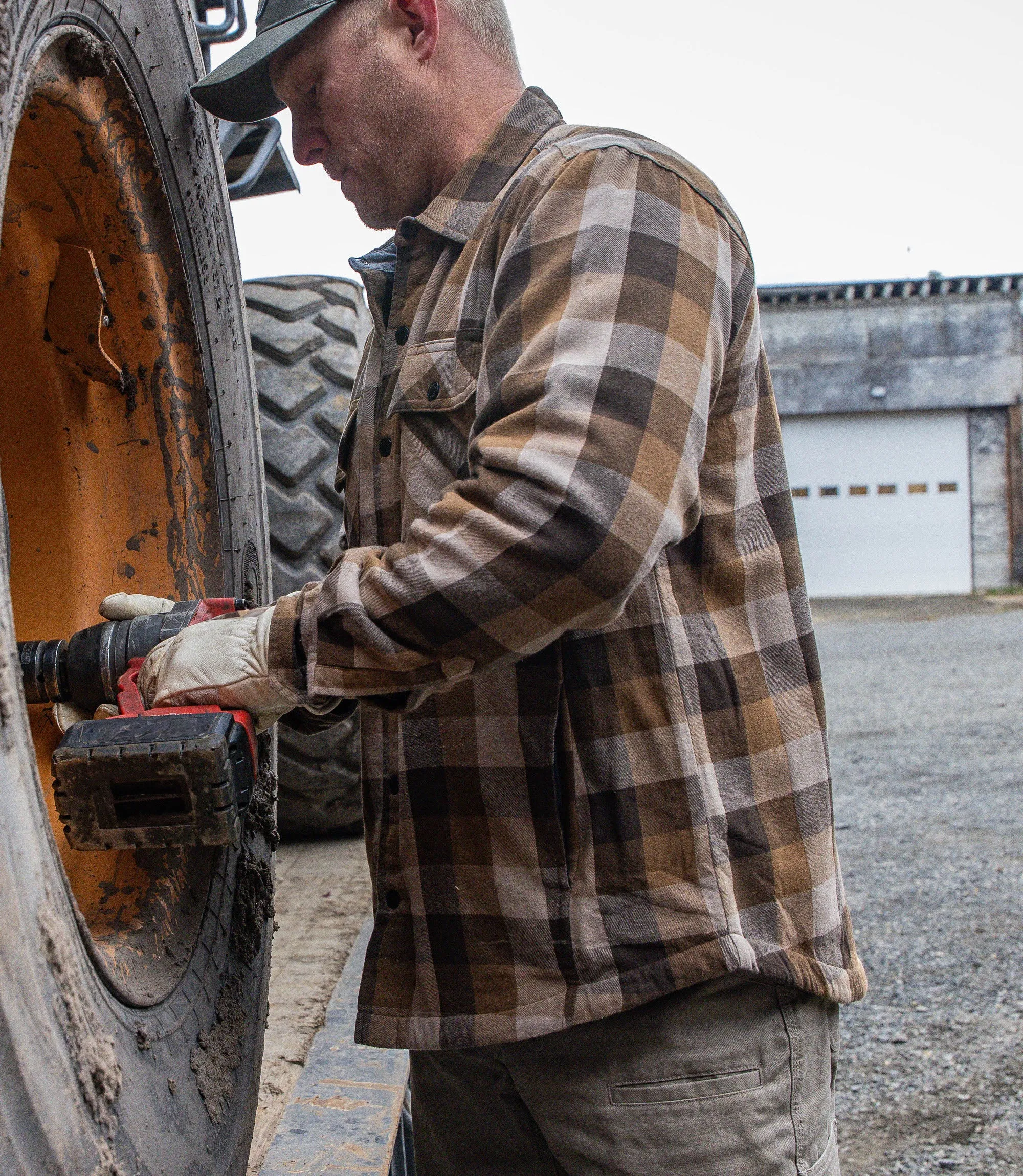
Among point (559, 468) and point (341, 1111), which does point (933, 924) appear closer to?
point (341, 1111)

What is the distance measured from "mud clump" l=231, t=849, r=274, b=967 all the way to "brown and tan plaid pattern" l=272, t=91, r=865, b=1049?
25cm

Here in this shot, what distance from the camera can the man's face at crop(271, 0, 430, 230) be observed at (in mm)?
1347

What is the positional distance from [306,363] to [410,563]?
2123 mm

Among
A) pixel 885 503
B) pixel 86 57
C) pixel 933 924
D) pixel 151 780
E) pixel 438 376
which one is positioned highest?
pixel 86 57

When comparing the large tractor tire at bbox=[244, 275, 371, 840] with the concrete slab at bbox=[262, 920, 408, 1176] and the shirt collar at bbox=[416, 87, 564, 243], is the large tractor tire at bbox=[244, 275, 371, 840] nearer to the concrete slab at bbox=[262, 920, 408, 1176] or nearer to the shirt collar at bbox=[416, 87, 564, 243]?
the concrete slab at bbox=[262, 920, 408, 1176]

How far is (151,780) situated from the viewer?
1106 mm

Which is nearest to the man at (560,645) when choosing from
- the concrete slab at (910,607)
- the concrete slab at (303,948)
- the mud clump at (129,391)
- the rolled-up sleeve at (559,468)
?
the rolled-up sleeve at (559,468)

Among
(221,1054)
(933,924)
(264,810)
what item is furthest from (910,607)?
(221,1054)

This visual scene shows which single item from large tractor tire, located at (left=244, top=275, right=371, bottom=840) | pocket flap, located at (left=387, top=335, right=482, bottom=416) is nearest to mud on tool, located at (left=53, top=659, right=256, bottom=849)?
pocket flap, located at (left=387, top=335, right=482, bottom=416)

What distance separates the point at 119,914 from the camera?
1.37 metres

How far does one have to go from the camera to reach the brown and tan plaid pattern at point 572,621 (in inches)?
41.5

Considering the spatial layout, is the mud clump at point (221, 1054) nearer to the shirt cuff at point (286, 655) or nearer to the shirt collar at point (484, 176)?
the shirt cuff at point (286, 655)

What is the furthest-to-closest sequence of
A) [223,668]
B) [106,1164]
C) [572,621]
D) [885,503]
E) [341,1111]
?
[885,503]
[341,1111]
[223,668]
[572,621]
[106,1164]

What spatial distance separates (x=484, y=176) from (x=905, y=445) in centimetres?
2033
